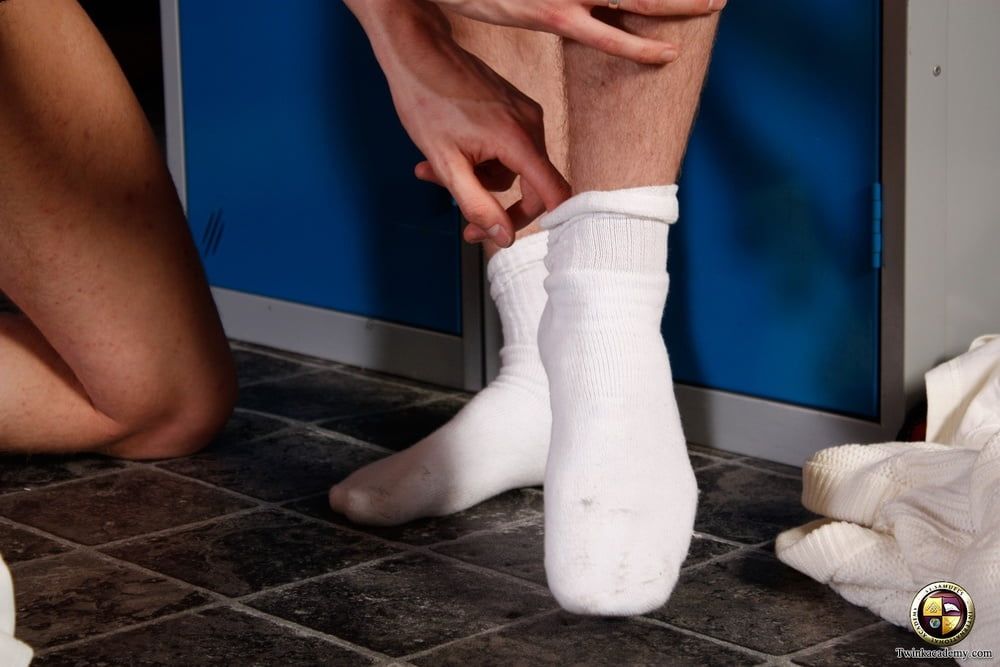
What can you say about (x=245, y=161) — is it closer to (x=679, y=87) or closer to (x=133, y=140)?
(x=133, y=140)

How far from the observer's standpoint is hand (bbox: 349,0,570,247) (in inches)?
45.6

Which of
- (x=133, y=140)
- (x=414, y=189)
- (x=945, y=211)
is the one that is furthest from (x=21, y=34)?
(x=945, y=211)

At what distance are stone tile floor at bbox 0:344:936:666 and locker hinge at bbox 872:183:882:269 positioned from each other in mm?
268

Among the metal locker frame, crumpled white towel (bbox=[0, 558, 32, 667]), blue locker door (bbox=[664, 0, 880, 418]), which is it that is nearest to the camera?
crumpled white towel (bbox=[0, 558, 32, 667])

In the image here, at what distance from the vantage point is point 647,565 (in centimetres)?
107

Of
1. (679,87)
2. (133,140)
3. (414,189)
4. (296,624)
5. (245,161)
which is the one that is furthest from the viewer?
(245,161)

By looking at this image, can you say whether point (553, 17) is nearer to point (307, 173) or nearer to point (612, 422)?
point (612, 422)

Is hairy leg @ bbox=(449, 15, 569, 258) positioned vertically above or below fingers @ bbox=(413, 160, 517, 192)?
above

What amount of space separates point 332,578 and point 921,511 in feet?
1.73

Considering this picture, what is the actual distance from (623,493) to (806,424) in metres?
0.63

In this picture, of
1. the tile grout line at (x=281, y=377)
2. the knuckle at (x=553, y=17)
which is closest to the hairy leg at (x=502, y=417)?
the knuckle at (x=553, y=17)

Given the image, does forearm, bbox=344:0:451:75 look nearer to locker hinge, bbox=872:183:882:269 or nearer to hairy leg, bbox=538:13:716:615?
hairy leg, bbox=538:13:716:615

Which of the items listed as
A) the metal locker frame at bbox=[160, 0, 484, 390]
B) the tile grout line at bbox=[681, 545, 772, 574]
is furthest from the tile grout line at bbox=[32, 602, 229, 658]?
the metal locker frame at bbox=[160, 0, 484, 390]

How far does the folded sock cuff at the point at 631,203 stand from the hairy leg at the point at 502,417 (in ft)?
1.30
